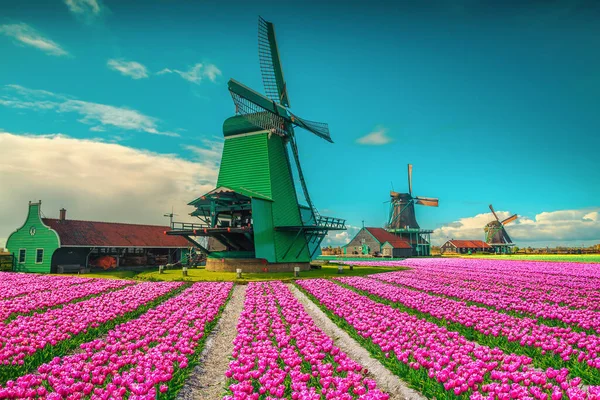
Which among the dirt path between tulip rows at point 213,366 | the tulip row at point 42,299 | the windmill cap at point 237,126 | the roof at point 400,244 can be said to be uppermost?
the windmill cap at point 237,126

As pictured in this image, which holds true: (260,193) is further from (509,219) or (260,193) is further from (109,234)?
(509,219)

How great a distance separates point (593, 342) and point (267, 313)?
9.44 metres

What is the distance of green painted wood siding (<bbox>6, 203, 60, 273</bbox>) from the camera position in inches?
1281

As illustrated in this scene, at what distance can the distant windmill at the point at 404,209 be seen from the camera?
85.8m

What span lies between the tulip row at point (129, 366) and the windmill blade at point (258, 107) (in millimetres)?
23615

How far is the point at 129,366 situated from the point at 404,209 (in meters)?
82.4

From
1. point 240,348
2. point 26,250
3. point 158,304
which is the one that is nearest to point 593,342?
point 240,348

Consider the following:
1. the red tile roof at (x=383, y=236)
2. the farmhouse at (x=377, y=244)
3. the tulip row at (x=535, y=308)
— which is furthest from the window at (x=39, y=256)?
the red tile roof at (x=383, y=236)

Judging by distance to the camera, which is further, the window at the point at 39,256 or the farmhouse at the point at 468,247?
the farmhouse at the point at 468,247

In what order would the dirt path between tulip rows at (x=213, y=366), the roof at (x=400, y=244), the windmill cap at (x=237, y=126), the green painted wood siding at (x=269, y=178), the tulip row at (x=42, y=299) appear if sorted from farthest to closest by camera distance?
the roof at (x=400, y=244) → the windmill cap at (x=237, y=126) → the green painted wood siding at (x=269, y=178) → the tulip row at (x=42, y=299) → the dirt path between tulip rows at (x=213, y=366)

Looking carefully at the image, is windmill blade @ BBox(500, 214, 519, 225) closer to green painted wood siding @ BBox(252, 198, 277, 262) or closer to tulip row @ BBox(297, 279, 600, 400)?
green painted wood siding @ BBox(252, 198, 277, 262)

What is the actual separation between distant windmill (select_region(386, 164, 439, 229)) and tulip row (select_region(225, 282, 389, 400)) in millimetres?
74769

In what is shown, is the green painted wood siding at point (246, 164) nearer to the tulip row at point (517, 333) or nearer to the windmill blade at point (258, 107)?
the windmill blade at point (258, 107)

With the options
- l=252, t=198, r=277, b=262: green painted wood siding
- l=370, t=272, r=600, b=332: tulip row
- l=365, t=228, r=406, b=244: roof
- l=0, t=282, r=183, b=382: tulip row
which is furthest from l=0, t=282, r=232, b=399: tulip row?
l=365, t=228, r=406, b=244: roof
